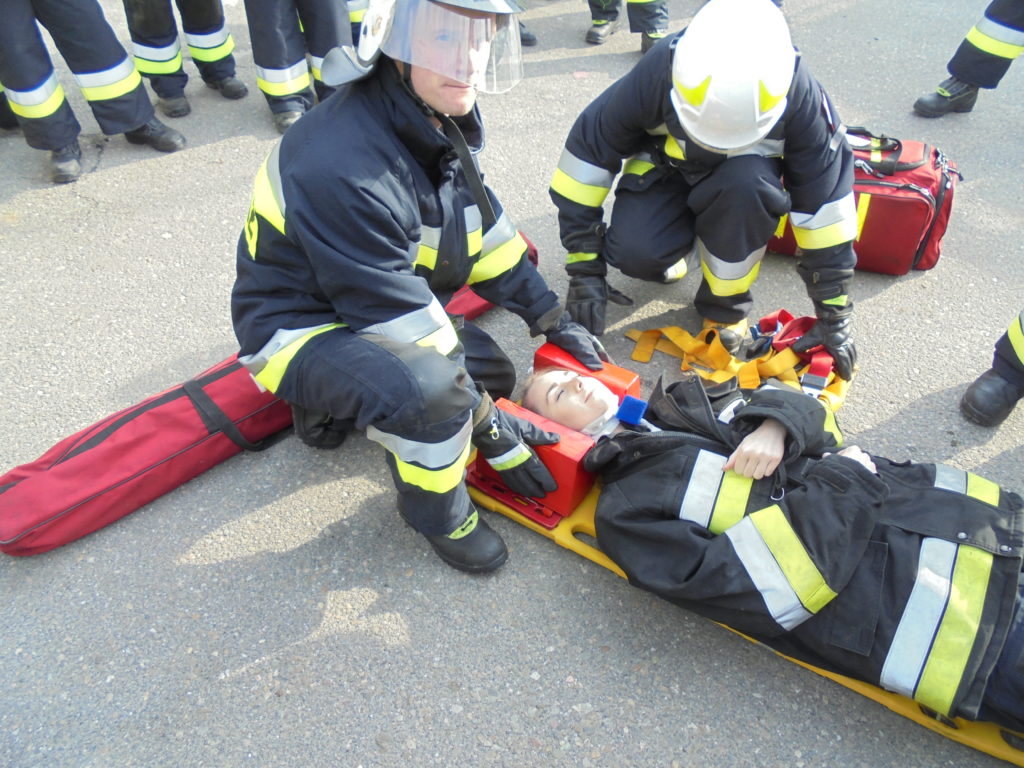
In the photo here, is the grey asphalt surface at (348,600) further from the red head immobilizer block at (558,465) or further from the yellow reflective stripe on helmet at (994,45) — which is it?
the yellow reflective stripe on helmet at (994,45)

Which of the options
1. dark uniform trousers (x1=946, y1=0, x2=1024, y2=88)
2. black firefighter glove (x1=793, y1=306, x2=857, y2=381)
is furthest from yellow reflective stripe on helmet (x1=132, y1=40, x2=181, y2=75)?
dark uniform trousers (x1=946, y1=0, x2=1024, y2=88)

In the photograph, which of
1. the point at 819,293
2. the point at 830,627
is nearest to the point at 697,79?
the point at 819,293

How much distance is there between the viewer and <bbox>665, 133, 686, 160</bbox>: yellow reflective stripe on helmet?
2.70 metres

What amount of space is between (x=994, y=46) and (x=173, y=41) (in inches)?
178

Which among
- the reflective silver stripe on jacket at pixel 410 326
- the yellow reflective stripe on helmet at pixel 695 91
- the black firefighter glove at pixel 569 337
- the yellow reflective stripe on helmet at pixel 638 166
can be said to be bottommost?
the black firefighter glove at pixel 569 337

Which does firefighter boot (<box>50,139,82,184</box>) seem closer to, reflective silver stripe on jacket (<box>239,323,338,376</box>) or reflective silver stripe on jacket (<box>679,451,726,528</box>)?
reflective silver stripe on jacket (<box>239,323,338,376</box>)

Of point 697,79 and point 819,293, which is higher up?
point 697,79

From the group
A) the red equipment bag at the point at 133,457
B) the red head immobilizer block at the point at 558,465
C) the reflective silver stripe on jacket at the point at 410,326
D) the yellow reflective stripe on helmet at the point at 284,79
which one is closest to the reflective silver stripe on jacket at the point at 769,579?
the red head immobilizer block at the point at 558,465

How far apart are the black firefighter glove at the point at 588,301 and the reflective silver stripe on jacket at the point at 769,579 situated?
1258 millimetres

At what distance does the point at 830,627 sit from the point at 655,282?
6.02 feet

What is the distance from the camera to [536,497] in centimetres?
239

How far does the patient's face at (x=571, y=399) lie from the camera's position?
2.48 meters

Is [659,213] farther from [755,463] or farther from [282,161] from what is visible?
[282,161]

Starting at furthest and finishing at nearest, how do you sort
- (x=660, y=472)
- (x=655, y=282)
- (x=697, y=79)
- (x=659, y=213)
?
(x=655, y=282) < (x=659, y=213) < (x=697, y=79) < (x=660, y=472)
